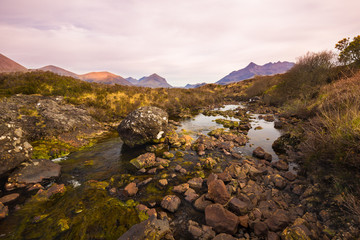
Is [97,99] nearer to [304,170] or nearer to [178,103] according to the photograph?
[178,103]

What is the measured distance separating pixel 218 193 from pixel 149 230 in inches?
94.3

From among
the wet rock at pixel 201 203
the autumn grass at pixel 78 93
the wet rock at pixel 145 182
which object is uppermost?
the autumn grass at pixel 78 93

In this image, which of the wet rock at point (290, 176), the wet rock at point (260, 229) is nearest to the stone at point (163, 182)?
the wet rock at point (260, 229)

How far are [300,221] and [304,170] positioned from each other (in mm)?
3235

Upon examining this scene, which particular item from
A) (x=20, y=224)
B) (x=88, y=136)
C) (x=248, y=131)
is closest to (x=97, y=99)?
(x=88, y=136)

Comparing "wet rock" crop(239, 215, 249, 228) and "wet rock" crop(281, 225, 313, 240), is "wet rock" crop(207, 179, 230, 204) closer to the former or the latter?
"wet rock" crop(239, 215, 249, 228)

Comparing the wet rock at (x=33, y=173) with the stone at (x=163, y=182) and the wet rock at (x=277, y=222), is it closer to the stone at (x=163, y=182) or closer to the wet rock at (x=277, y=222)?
the stone at (x=163, y=182)

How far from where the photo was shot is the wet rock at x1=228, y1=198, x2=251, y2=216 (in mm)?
4074

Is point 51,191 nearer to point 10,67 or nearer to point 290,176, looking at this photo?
point 290,176

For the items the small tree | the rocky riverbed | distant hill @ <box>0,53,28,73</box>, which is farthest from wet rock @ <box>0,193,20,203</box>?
the small tree

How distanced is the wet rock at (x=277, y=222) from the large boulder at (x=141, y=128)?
744cm

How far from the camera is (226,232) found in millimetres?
3631

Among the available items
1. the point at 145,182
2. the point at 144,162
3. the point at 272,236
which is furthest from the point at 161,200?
the point at 272,236

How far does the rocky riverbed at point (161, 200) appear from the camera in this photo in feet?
11.8
